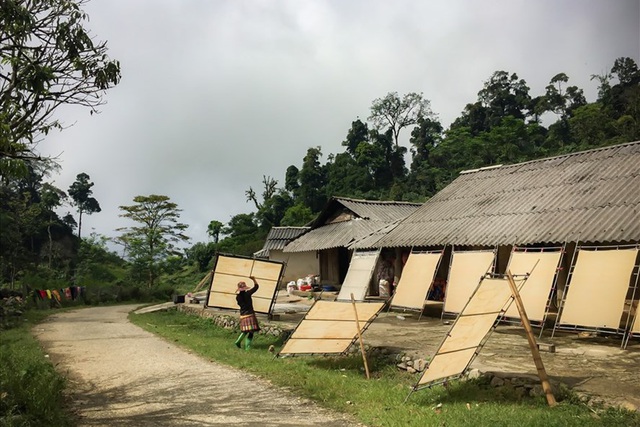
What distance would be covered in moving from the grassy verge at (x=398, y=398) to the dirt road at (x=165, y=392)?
373 millimetres

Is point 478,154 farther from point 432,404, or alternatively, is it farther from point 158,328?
point 432,404

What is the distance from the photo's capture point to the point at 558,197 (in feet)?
45.0

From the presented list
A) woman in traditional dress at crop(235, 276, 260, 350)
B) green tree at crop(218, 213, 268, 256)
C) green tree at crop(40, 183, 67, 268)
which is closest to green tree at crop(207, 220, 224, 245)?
green tree at crop(218, 213, 268, 256)

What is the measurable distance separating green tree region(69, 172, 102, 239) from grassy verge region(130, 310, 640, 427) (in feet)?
162

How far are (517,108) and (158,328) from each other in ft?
160

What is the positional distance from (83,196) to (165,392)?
52423mm

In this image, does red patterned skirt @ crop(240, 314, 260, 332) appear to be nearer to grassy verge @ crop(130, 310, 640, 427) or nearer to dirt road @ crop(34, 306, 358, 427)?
grassy verge @ crop(130, 310, 640, 427)

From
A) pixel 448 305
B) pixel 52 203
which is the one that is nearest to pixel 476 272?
pixel 448 305

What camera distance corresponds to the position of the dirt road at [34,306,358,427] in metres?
5.99

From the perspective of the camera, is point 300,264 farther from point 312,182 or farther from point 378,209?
point 312,182

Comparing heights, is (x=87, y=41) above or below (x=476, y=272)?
above

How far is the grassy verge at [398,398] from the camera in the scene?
5.52 m

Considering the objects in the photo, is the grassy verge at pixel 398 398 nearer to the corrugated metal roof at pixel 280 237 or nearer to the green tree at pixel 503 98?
the corrugated metal roof at pixel 280 237

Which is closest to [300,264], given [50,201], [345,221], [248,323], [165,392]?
[345,221]
